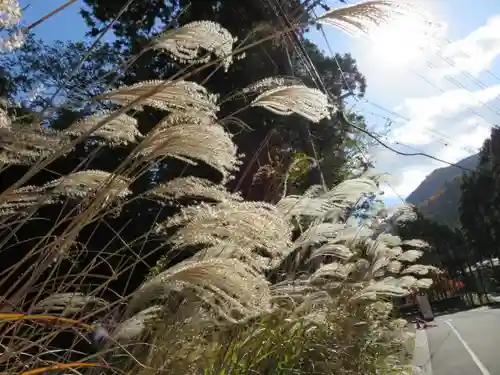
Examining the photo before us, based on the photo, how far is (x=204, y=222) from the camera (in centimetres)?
214

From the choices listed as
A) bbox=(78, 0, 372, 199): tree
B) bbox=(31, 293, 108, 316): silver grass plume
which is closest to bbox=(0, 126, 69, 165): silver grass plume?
bbox=(31, 293, 108, 316): silver grass plume

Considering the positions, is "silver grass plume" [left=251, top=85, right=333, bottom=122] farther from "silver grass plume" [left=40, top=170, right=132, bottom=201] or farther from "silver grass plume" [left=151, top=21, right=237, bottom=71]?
"silver grass plume" [left=40, top=170, right=132, bottom=201]

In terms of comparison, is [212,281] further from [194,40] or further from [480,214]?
[480,214]

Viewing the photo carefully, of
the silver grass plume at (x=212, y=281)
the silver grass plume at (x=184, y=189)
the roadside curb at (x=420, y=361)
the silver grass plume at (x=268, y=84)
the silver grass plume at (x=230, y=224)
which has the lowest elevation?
the roadside curb at (x=420, y=361)

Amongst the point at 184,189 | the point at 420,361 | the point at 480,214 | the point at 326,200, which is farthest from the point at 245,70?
the point at 480,214

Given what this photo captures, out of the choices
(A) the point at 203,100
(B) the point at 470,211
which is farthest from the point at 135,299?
(B) the point at 470,211

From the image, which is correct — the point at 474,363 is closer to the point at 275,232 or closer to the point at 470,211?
the point at 275,232

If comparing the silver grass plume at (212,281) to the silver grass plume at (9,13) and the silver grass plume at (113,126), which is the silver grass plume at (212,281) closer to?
the silver grass plume at (113,126)

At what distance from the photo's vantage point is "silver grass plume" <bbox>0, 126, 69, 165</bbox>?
180cm

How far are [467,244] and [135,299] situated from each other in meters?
51.6

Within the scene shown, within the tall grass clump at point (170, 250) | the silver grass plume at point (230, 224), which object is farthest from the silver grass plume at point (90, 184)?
the silver grass plume at point (230, 224)

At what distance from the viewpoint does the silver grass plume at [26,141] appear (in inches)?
71.0

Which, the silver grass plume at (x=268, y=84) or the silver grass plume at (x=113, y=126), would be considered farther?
the silver grass plume at (x=268, y=84)

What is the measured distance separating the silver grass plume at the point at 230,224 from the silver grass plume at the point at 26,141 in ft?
1.65
